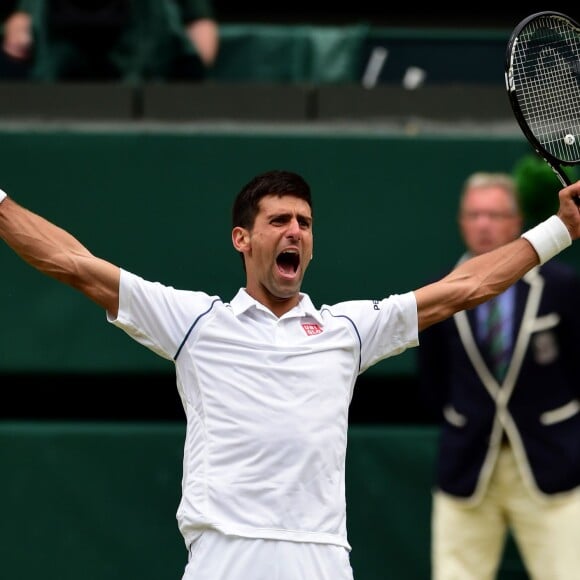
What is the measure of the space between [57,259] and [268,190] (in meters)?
0.59

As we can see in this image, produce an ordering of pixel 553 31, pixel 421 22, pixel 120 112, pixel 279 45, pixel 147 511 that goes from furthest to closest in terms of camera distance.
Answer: pixel 421 22
pixel 279 45
pixel 120 112
pixel 147 511
pixel 553 31

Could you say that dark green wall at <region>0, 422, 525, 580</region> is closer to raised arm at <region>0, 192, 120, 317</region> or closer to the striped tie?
the striped tie

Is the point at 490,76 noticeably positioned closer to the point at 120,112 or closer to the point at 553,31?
the point at 120,112

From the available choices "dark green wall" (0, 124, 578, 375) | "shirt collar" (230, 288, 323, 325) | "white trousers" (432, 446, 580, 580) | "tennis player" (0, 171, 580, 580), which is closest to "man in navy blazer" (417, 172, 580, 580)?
"white trousers" (432, 446, 580, 580)

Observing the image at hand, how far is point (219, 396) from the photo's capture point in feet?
12.6

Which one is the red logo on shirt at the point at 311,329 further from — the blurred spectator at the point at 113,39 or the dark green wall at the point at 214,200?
the blurred spectator at the point at 113,39

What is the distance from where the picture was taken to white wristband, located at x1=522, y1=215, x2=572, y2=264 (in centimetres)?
409

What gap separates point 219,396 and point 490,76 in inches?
148

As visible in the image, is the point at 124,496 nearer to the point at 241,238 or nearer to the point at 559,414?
the point at 559,414

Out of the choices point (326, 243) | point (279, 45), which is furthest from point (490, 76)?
point (326, 243)

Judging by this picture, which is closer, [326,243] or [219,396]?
[219,396]

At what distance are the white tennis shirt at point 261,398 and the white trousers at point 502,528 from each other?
133cm

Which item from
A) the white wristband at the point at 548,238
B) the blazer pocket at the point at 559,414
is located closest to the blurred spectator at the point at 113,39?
the blazer pocket at the point at 559,414

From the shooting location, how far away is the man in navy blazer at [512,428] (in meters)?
5.15
